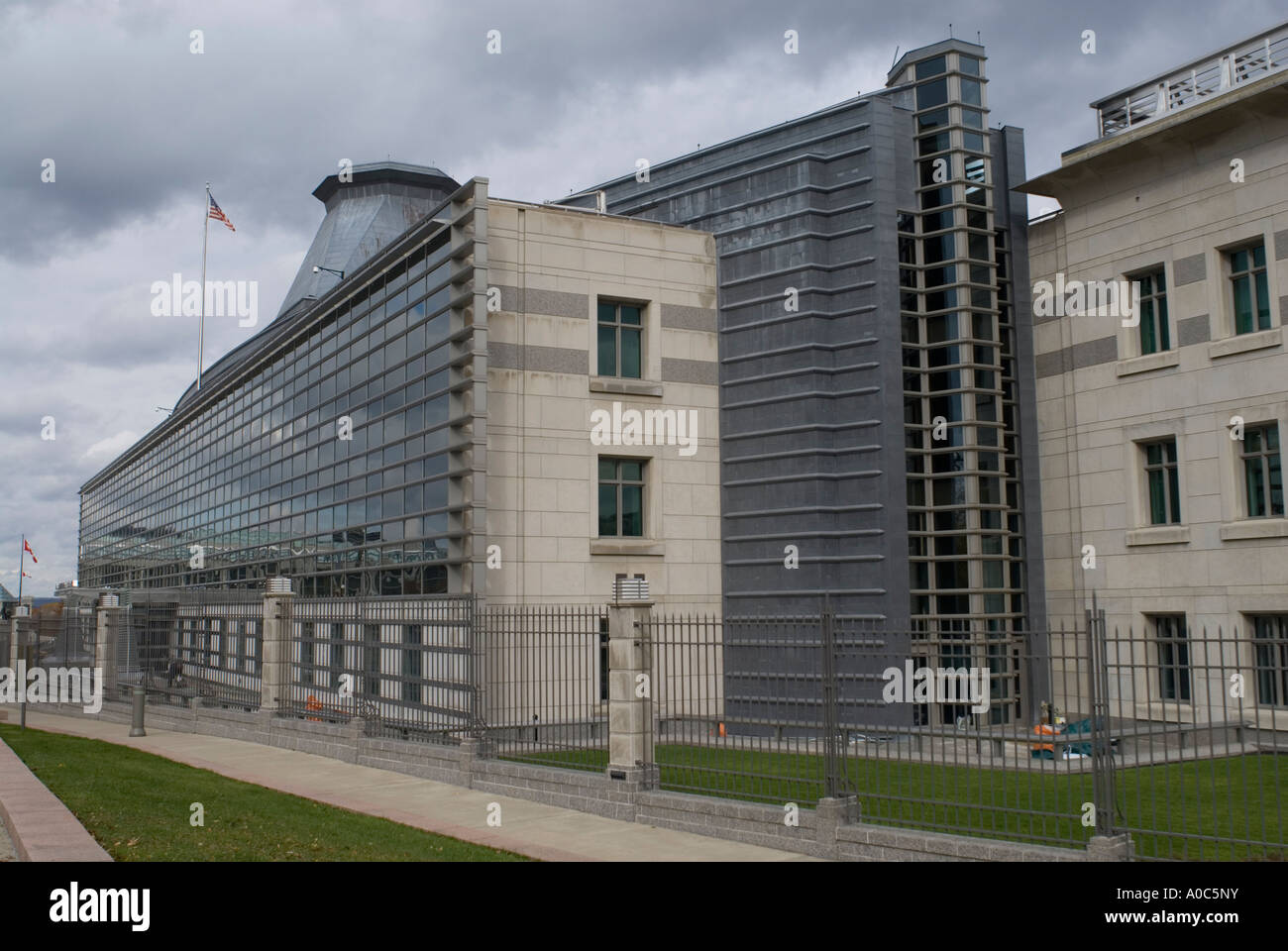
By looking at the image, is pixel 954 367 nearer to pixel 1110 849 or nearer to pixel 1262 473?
pixel 1262 473

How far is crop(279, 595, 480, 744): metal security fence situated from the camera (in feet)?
59.7

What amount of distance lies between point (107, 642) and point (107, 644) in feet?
0.18

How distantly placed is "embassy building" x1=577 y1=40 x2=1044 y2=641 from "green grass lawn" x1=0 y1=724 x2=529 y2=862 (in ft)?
42.8

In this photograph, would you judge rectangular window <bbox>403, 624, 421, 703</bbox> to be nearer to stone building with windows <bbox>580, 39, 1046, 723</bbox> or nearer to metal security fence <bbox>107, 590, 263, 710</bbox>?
metal security fence <bbox>107, 590, 263, 710</bbox>

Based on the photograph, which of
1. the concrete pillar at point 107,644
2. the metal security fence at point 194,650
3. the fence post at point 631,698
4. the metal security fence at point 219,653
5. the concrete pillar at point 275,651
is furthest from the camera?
the concrete pillar at point 107,644

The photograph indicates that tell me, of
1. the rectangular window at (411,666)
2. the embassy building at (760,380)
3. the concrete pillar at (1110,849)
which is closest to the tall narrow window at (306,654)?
the embassy building at (760,380)

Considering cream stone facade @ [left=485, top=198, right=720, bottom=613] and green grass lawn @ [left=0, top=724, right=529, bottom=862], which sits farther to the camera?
cream stone facade @ [left=485, top=198, right=720, bottom=613]

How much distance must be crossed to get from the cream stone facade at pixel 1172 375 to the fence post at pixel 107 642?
80.7 ft

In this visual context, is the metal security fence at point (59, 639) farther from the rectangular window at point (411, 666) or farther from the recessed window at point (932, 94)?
the recessed window at point (932, 94)

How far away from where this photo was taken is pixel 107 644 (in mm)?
30219

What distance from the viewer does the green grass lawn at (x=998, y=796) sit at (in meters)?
10.7

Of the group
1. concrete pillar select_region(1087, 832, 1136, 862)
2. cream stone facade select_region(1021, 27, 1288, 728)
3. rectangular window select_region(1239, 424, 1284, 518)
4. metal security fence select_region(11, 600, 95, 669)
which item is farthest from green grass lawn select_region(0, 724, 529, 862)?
rectangular window select_region(1239, 424, 1284, 518)
